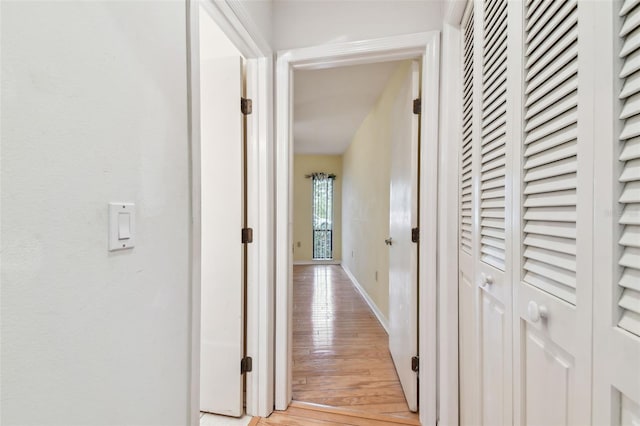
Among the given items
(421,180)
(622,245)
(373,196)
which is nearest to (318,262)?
(373,196)

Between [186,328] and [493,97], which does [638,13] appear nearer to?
[493,97]

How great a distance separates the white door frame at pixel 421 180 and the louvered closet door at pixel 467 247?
15cm

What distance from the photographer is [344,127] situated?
4.43 metres

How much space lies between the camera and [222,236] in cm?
164

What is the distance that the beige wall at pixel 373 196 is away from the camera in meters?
2.90

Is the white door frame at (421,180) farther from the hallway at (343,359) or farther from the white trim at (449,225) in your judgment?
the hallway at (343,359)

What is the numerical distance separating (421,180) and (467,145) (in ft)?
1.05

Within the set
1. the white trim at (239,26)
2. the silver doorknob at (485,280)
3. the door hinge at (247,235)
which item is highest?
the white trim at (239,26)

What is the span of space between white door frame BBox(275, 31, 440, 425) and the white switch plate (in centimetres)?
100

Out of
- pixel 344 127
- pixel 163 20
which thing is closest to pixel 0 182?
pixel 163 20

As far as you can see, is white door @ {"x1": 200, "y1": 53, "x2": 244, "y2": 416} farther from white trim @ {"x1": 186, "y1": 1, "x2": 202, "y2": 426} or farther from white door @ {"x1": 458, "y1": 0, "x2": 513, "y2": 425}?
white door @ {"x1": 458, "y1": 0, "x2": 513, "y2": 425}

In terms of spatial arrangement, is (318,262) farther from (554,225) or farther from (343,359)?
(554,225)

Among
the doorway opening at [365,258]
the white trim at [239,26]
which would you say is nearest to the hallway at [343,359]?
the doorway opening at [365,258]

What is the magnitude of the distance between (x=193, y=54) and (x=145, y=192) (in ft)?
1.72
